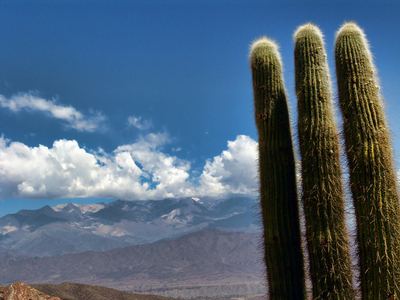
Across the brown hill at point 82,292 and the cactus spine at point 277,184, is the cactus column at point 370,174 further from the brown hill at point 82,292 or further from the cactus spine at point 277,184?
the brown hill at point 82,292

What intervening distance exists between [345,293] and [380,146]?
2801 mm

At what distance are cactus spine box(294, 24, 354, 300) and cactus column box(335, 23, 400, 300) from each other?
0.95ft

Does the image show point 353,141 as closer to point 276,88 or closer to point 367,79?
point 367,79

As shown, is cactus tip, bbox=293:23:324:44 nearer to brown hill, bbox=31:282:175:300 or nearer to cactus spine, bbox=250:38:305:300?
cactus spine, bbox=250:38:305:300

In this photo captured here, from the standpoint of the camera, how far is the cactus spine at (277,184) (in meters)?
6.26

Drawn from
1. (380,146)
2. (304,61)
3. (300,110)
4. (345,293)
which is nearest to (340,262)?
(345,293)

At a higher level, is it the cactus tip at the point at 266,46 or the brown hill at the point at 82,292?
the cactus tip at the point at 266,46

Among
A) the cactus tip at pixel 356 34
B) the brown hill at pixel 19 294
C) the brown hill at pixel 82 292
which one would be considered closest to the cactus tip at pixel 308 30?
the cactus tip at pixel 356 34

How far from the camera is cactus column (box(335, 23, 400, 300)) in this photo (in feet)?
16.8

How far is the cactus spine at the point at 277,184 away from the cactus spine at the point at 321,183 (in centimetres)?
50

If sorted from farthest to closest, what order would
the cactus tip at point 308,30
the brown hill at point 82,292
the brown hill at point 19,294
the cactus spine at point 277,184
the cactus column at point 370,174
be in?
the brown hill at point 82,292 → the brown hill at point 19,294 → the cactus tip at point 308,30 → the cactus spine at point 277,184 → the cactus column at point 370,174

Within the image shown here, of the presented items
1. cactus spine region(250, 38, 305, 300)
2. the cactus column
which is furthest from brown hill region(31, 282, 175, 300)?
the cactus column

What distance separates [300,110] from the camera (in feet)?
21.1

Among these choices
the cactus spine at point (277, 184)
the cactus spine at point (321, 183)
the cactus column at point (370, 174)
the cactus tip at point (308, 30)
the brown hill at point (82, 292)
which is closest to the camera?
the cactus column at point (370, 174)
